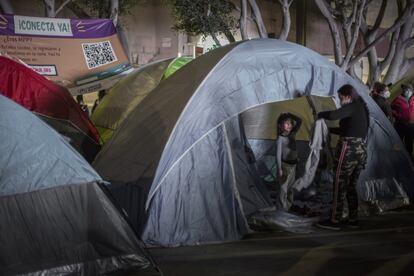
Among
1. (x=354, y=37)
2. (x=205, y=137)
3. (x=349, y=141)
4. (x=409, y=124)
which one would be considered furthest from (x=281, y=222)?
(x=354, y=37)

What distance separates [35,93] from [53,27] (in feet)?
6.33

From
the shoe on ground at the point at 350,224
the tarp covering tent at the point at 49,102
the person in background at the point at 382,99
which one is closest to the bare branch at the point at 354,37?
the person in background at the point at 382,99

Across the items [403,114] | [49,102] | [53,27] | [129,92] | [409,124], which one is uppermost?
[53,27]

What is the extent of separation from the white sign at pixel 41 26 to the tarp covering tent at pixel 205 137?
376 cm

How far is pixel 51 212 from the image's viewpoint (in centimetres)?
497

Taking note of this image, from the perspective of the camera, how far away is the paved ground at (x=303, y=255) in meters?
5.54

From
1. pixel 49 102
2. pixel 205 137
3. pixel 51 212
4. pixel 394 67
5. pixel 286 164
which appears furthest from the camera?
pixel 394 67

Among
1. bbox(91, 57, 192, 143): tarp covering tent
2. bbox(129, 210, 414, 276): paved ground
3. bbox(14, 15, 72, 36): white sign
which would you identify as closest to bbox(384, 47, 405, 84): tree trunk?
bbox(91, 57, 192, 143): tarp covering tent

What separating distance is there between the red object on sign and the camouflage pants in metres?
4.33

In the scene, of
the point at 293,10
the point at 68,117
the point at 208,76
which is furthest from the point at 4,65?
the point at 293,10

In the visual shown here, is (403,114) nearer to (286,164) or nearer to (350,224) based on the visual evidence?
(286,164)

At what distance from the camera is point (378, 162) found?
792 centimetres

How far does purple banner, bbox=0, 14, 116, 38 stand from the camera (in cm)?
973

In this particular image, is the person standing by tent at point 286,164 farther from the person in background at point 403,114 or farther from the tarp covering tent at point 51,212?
the person in background at point 403,114
